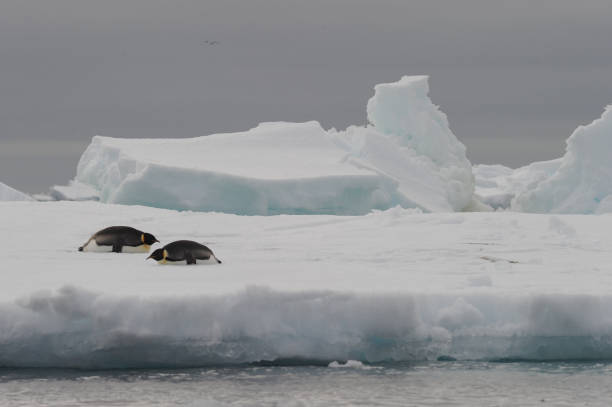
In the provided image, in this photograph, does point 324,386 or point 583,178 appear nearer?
point 324,386

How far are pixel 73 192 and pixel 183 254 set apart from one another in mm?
34548

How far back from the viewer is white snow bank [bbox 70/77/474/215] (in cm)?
3034

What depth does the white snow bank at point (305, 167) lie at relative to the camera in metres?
30.3

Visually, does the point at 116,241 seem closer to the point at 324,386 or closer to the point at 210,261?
the point at 210,261

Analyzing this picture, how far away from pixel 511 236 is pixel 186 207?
53.7 ft

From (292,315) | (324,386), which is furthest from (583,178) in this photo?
(324,386)

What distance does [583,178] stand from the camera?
35125 millimetres

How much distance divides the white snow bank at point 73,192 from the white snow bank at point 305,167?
5347mm

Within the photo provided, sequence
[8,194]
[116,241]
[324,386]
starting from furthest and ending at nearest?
[8,194]
[116,241]
[324,386]

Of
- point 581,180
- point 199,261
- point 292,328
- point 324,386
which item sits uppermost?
point 581,180

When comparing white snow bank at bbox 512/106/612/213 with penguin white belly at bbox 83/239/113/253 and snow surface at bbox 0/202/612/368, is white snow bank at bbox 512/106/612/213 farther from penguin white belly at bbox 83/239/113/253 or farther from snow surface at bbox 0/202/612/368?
snow surface at bbox 0/202/612/368

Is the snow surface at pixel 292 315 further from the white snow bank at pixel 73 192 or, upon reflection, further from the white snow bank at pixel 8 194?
the white snow bank at pixel 73 192

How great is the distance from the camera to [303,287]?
10.0 m

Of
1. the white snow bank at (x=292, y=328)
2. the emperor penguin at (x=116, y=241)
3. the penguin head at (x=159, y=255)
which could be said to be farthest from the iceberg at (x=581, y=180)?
the white snow bank at (x=292, y=328)
